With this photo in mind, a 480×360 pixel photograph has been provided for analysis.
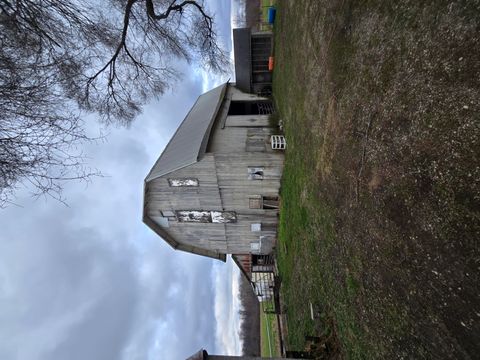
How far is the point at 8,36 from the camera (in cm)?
610

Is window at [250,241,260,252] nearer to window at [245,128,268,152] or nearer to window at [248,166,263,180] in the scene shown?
window at [248,166,263,180]

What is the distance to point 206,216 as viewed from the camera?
13609 millimetres

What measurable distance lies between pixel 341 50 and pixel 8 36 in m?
6.94

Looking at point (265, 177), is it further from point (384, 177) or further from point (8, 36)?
point (8, 36)

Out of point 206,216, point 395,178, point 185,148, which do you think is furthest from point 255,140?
point 395,178

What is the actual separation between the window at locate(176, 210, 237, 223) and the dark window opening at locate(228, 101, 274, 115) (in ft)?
22.4

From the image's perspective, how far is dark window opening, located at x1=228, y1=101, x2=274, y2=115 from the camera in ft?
57.5

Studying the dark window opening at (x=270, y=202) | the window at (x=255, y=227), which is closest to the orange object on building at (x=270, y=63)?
the dark window opening at (x=270, y=202)

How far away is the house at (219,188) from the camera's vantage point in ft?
38.8

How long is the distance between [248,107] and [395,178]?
1542 cm

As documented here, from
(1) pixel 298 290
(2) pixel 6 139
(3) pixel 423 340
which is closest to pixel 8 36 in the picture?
(2) pixel 6 139

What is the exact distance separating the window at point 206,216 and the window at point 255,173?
223 cm

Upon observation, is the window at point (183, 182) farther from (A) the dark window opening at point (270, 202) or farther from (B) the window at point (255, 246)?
(B) the window at point (255, 246)

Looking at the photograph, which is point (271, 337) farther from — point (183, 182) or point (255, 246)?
point (183, 182)
